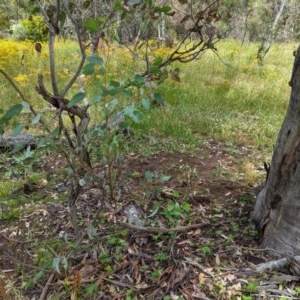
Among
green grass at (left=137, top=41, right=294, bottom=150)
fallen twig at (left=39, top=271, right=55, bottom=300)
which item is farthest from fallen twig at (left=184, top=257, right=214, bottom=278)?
green grass at (left=137, top=41, right=294, bottom=150)

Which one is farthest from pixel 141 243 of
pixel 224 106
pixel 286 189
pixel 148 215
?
pixel 224 106

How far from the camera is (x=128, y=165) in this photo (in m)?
2.88

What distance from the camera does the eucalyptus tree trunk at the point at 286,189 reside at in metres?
1.67

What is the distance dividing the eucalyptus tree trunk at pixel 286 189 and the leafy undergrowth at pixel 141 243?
5.3 inches

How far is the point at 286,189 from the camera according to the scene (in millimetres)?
1733

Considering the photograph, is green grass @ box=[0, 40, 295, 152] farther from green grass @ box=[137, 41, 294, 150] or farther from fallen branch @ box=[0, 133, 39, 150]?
fallen branch @ box=[0, 133, 39, 150]

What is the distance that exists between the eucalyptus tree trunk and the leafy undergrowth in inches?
5.3

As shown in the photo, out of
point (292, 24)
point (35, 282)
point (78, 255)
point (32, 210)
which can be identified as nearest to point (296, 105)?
point (78, 255)

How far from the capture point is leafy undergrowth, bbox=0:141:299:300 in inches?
66.7

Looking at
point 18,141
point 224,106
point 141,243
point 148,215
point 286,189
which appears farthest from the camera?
point 224,106

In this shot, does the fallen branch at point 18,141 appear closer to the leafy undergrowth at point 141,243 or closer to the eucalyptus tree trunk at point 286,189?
the leafy undergrowth at point 141,243

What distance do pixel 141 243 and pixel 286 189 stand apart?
0.80 m

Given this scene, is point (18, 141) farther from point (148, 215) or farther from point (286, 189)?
point (286, 189)

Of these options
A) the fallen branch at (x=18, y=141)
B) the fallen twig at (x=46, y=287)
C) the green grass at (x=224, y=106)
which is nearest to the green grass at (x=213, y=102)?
the green grass at (x=224, y=106)
